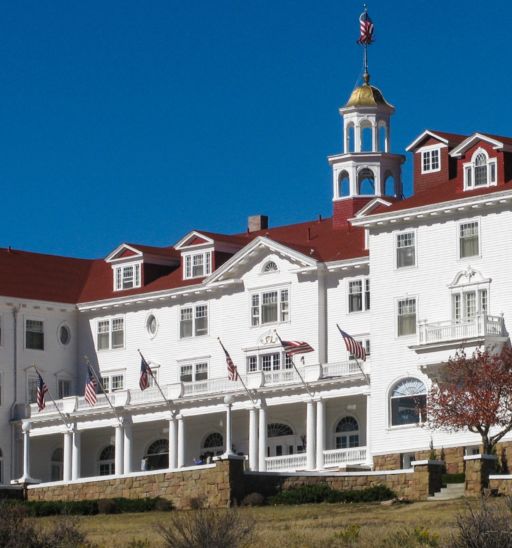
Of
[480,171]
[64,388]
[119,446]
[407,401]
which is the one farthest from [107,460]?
[480,171]

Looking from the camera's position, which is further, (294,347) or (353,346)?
(294,347)

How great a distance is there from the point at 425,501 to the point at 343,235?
27.0m

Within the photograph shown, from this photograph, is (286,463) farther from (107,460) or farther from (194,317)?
(107,460)

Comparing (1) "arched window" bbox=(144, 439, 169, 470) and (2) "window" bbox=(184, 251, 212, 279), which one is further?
(2) "window" bbox=(184, 251, 212, 279)

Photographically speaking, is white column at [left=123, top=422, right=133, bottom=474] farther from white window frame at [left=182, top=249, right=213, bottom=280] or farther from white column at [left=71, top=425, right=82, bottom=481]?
white window frame at [left=182, top=249, right=213, bottom=280]

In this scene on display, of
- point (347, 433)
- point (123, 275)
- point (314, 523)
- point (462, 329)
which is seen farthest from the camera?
point (123, 275)

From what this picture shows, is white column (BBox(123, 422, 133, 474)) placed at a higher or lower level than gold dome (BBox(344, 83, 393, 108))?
lower

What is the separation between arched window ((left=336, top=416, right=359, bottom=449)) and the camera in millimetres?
84688

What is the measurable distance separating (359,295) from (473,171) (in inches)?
350

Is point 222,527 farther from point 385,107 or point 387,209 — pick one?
point 385,107

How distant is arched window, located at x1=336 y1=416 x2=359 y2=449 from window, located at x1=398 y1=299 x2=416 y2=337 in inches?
266

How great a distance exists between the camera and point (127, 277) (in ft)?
316

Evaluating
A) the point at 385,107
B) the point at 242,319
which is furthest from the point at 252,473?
the point at 385,107

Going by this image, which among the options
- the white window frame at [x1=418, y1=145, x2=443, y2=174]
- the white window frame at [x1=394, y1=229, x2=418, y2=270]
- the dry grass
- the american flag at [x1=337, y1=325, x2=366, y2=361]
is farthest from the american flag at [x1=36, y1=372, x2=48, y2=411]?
the dry grass
